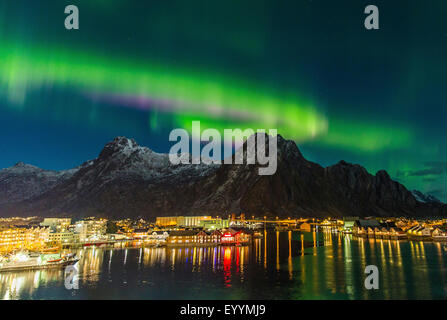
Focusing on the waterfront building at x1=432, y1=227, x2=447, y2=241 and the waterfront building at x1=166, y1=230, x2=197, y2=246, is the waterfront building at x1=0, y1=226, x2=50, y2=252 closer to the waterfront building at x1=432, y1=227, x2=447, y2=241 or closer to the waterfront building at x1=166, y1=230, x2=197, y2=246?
the waterfront building at x1=166, y1=230, x2=197, y2=246

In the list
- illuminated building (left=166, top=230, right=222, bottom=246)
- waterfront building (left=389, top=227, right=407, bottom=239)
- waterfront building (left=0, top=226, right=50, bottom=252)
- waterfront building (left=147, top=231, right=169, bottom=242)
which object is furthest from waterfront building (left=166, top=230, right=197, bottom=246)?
waterfront building (left=389, top=227, right=407, bottom=239)

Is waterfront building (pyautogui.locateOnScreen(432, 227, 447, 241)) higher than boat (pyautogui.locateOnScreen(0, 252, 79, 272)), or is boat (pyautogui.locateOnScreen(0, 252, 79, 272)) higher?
waterfront building (pyautogui.locateOnScreen(432, 227, 447, 241))

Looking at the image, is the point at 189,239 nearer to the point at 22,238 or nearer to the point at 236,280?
the point at 22,238

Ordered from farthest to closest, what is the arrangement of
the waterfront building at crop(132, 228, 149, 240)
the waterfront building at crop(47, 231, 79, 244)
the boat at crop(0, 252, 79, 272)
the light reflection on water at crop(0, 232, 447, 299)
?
1. the waterfront building at crop(132, 228, 149, 240)
2. the waterfront building at crop(47, 231, 79, 244)
3. the boat at crop(0, 252, 79, 272)
4. the light reflection on water at crop(0, 232, 447, 299)

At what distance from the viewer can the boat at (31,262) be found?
8000 cm

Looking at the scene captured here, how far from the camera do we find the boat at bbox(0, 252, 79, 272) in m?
80.0

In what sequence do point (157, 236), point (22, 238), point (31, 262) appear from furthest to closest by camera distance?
point (157, 236)
point (22, 238)
point (31, 262)

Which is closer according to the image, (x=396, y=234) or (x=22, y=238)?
(x=22, y=238)

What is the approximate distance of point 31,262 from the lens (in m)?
82.8

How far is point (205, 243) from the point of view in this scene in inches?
5615

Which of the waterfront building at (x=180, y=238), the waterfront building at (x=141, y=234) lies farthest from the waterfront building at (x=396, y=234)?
the waterfront building at (x=141, y=234)

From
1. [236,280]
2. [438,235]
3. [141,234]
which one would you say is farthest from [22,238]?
[438,235]
